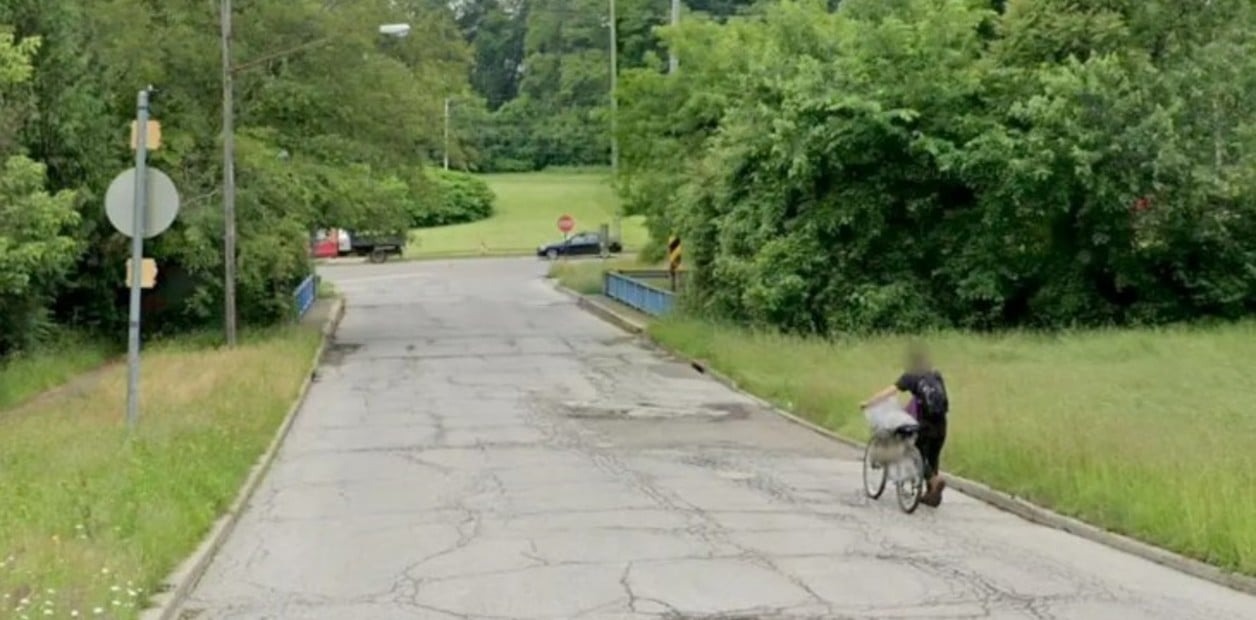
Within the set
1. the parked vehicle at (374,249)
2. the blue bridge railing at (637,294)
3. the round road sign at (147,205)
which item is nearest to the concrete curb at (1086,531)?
the round road sign at (147,205)

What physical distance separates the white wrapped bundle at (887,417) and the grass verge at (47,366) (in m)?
16.3

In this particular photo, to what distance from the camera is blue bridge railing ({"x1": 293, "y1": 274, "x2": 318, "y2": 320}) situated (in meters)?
43.5

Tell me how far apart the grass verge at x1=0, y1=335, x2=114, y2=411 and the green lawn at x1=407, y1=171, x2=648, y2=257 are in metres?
42.8

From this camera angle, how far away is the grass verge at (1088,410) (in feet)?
39.9

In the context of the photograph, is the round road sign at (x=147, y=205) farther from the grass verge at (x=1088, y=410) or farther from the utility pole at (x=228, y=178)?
the utility pole at (x=228, y=178)

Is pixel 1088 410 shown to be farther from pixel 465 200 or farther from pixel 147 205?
pixel 465 200

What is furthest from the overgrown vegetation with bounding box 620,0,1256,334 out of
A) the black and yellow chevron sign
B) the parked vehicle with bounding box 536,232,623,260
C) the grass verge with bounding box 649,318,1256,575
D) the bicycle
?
the parked vehicle with bounding box 536,232,623,260

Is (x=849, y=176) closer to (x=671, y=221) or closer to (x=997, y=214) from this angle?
(x=997, y=214)

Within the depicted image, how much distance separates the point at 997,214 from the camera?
32438mm

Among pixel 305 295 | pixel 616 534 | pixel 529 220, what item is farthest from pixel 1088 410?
pixel 529 220

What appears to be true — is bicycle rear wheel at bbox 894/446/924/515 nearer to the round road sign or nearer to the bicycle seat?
the bicycle seat

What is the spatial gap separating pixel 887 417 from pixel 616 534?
302cm

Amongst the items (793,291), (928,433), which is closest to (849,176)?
(793,291)

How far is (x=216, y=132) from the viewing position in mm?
36031
